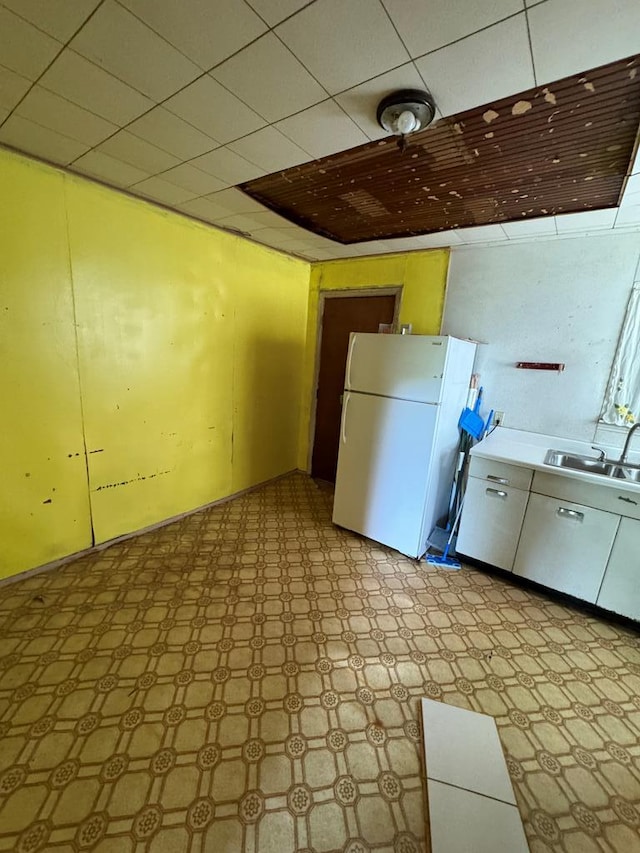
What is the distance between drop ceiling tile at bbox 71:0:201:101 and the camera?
0.97m

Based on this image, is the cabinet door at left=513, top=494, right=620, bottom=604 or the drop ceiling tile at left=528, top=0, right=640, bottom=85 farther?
the cabinet door at left=513, top=494, right=620, bottom=604

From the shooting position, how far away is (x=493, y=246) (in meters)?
2.56

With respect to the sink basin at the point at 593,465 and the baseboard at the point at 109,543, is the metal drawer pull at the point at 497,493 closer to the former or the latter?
the sink basin at the point at 593,465

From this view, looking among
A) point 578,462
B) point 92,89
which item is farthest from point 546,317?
point 92,89

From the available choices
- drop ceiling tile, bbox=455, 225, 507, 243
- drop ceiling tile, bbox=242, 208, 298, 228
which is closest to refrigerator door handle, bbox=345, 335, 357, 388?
drop ceiling tile, bbox=242, 208, 298, 228

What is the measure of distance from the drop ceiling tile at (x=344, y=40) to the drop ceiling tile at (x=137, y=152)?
3.12 feet

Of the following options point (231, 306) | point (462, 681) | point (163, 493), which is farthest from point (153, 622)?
point (231, 306)

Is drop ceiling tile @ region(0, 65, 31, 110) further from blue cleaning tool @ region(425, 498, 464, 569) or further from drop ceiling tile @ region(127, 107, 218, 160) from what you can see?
blue cleaning tool @ region(425, 498, 464, 569)

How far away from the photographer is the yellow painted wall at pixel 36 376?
1.73m

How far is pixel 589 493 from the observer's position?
195 centimetres

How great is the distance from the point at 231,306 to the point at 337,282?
1194 millimetres

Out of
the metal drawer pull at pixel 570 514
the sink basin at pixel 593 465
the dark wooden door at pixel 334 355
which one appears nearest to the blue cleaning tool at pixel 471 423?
the sink basin at pixel 593 465

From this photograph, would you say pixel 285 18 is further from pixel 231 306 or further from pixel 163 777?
pixel 163 777

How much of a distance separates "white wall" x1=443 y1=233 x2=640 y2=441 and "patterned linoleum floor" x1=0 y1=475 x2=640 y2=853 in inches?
53.9
